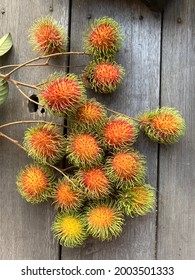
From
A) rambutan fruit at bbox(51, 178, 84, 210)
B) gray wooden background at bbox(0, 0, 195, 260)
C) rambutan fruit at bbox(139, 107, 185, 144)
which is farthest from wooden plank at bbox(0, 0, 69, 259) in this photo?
rambutan fruit at bbox(139, 107, 185, 144)

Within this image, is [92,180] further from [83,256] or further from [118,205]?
[83,256]

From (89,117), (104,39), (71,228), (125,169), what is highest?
(104,39)

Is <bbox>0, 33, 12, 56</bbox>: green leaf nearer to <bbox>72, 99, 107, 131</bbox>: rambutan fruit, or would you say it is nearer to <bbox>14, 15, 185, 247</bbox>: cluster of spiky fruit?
<bbox>14, 15, 185, 247</bbox>: cluster of spiky fruit

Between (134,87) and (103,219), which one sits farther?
(134,87)

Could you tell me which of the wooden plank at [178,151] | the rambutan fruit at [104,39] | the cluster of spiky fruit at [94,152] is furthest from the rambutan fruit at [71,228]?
the rambutan fruit at [104,39]

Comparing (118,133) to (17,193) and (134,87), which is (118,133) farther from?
(17,193)

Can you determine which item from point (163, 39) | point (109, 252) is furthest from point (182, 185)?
point (163, 39)

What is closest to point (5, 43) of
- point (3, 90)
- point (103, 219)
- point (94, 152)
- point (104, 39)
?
point (3, 90)
